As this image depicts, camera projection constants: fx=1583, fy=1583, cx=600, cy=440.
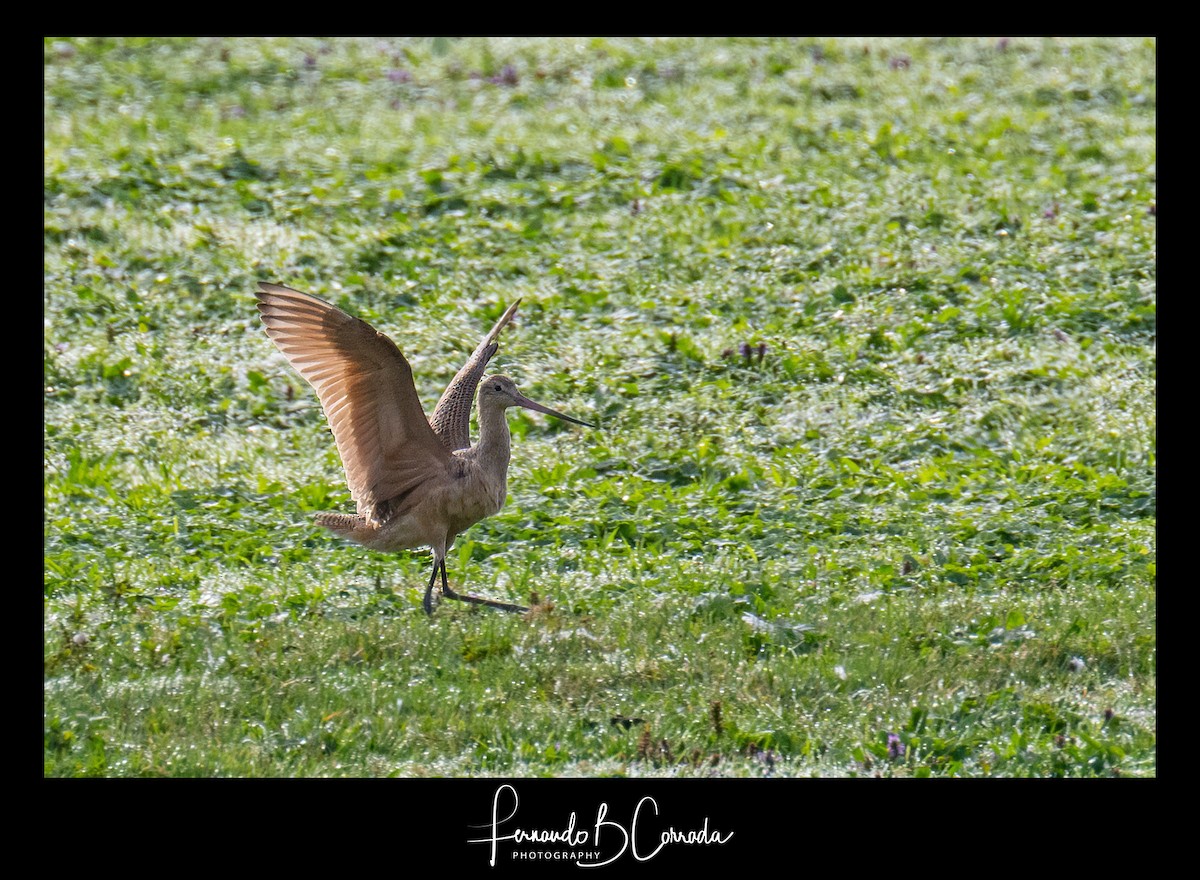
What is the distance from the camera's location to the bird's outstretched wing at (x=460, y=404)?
758cm

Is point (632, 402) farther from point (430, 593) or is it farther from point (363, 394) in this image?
point (363, 394)

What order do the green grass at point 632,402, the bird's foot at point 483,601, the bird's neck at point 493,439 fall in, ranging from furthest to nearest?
the bird's neck at point 493,439
the bird's foot at point 483,601
the green grass at point 632,402

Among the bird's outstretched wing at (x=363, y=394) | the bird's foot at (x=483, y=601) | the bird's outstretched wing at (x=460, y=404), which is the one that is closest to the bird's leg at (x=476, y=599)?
the bird's foot at (x=483, y=601)

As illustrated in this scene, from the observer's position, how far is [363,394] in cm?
667

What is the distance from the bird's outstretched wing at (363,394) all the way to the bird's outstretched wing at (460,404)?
0.48m

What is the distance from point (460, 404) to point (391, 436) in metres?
0.89

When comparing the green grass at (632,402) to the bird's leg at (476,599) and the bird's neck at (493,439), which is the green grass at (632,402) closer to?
the bird's leg at (476,599)

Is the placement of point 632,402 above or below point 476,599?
above

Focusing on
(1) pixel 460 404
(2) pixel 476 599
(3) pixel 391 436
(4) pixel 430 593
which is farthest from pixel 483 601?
(1) pixel 460 404

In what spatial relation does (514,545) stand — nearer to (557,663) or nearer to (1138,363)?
(557,663)

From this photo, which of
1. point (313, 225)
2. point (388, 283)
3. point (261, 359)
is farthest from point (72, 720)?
point (313, 225)

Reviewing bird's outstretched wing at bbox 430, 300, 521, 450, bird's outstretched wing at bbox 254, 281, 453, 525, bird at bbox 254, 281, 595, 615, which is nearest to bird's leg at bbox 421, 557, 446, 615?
bird at bbox 254, 281, 595, 615

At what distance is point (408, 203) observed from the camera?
40.1 ft
